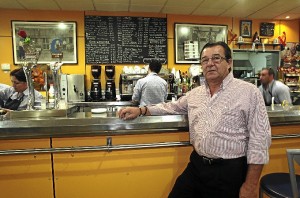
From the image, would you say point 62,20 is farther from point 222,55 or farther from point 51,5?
point 222,55

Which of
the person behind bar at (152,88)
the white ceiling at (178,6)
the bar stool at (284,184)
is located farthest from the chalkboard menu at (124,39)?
the bar stool at (284,184)

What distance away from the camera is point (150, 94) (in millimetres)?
4156

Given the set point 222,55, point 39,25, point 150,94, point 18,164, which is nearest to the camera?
point 222,55

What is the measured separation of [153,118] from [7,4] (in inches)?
182

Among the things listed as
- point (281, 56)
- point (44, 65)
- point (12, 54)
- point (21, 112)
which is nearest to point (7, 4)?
point (12, 54)

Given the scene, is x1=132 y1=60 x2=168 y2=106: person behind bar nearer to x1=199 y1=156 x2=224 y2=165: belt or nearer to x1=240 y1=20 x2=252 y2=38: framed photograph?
x1=199 y1=156 x2=224 y2=165: belt

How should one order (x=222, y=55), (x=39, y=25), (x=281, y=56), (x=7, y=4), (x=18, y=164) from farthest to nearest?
1. (x=281, y=56)
2. (x=39, y=25)
3. (x=7, y=4)
4. (x=18, y=164)
5. (x=222, y=55)

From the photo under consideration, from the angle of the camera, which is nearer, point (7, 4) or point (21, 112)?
point (21, 112)

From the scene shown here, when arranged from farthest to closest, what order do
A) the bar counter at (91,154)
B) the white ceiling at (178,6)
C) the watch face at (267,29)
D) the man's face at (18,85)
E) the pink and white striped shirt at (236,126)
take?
the watch face at (267,29), the white ceiling at (178,6), the man's face at (18,85), the bar counter at (91,154), the pink and white striped shirt at (236,126)

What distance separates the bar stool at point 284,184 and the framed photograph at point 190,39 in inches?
172

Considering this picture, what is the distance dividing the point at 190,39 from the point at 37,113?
4609mm

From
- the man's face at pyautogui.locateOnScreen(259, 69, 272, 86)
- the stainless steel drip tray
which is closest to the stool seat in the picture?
the stainless steel drip tray

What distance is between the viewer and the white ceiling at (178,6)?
4.81 m

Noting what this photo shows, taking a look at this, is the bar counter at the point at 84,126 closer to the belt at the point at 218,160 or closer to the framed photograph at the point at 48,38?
the belt at the point at 218,160
